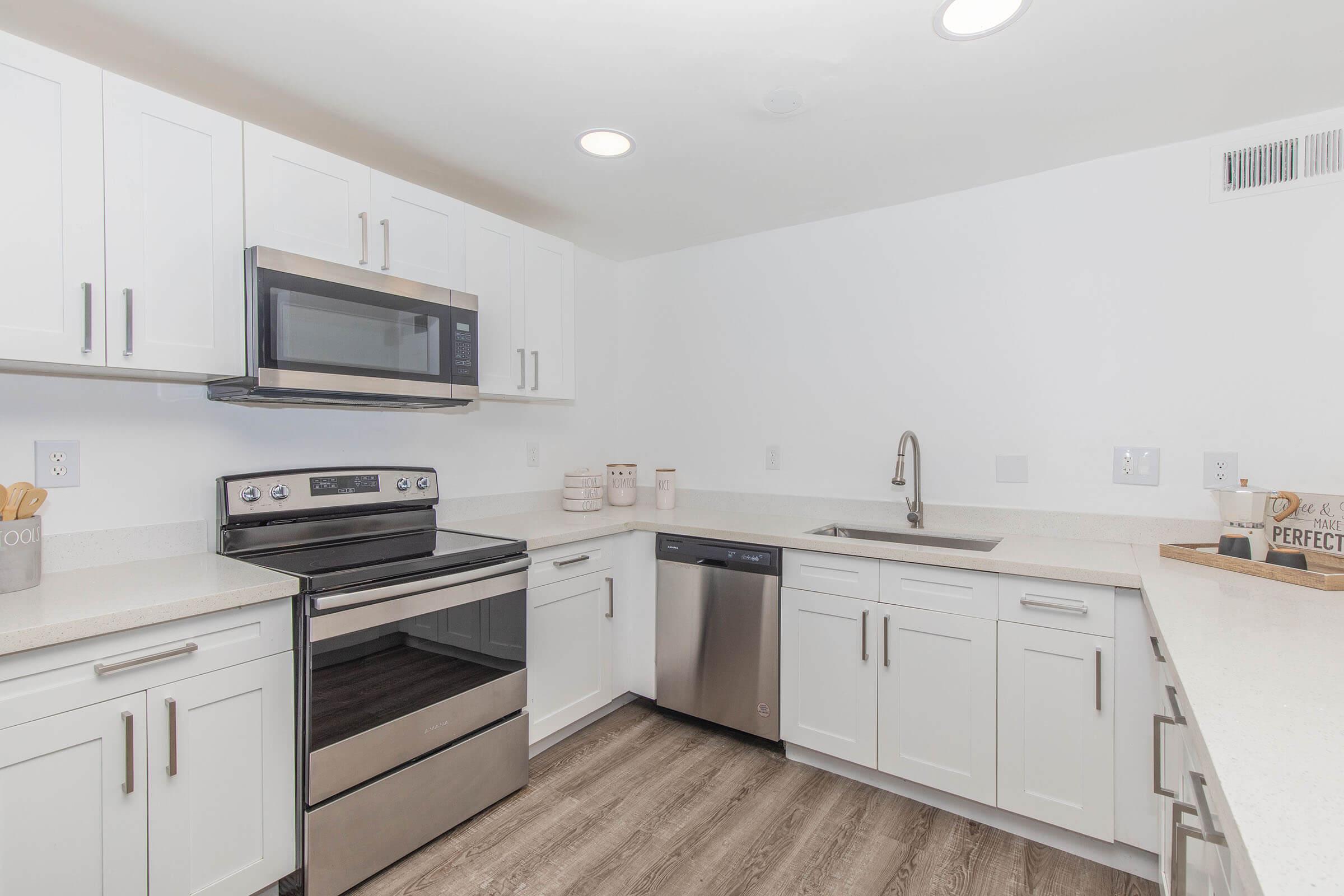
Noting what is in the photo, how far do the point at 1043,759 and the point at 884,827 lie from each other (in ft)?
1.78

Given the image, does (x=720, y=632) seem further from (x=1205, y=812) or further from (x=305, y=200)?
(x=305, y=200)

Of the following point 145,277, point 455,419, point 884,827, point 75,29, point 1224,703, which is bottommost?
point 884,827

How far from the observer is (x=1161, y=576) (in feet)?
5.55

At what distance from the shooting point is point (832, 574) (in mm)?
2283

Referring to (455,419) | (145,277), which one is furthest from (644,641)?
(145,277)

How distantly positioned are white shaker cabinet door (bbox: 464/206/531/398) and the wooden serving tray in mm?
2346

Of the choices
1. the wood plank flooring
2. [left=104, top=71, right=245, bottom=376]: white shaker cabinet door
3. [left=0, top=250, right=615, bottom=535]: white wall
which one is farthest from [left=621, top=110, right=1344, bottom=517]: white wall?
[left=104, top=71, right=245, bottom=376]: white shaker cabinet door

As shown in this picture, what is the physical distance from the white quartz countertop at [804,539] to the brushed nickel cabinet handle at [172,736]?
3.45 ft

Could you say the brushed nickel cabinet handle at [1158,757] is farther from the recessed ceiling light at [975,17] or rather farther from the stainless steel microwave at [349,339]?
the stainless steel microwave at [349,339]

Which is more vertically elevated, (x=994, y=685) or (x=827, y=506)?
(x=827, y=506)

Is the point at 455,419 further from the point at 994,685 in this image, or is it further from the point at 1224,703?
the point at 1224,703

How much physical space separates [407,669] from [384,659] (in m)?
0.09

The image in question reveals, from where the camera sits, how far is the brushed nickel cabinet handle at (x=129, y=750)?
4.42 ft

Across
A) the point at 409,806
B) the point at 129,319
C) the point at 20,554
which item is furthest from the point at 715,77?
the point at 409,806
